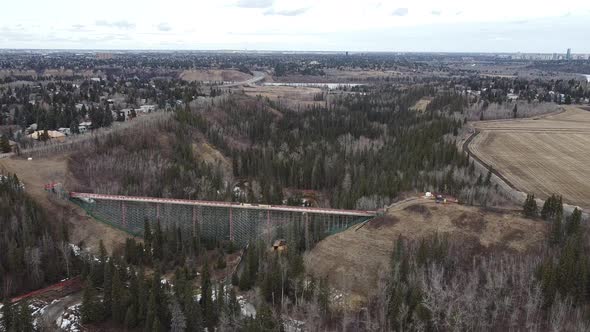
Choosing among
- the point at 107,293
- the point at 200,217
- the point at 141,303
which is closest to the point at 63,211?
the point at 200,217

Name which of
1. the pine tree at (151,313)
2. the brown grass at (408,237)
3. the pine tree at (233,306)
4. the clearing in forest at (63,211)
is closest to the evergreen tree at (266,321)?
the pine tree at (233,306)

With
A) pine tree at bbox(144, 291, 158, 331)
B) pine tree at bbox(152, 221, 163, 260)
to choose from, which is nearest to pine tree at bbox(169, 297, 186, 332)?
pine tree at bbox(144, 291, 158, 331)

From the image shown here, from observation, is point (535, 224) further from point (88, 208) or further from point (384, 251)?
point (88, 208)

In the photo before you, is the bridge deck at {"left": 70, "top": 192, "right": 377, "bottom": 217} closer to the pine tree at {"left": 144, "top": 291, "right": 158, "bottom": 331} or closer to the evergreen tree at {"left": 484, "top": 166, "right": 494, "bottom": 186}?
the pine tree at {"left": 144, "top": 291, "right": 158, "bottom": 331}

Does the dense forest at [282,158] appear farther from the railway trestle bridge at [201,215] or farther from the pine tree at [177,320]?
the pine tree at [177,320]

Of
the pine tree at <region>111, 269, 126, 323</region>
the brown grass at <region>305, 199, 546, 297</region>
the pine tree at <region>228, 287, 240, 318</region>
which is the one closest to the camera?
the pine tree at <region>111, 269, 126, 323</region>

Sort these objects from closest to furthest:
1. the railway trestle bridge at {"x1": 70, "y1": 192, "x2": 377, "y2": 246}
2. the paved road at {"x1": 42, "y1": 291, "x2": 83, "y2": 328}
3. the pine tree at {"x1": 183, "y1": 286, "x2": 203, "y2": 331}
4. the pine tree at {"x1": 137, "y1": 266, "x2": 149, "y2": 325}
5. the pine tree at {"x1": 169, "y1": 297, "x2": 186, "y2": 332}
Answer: the pine tree at {"x1": 169, "y1": 297, "x2": 186, "y2": 332}
the pine tree at {"x1": 183, "y1": 286, "x2": 203, "y2": 331}
the pine tree at {"x1": 137, "y1": 266, "x2": 149, "y2": 325}
the paved road at {"x1": 42, "y1": 291, "x2": 83, "y2": 328}
the railway trestle bridge at {"x1": 70, "y1": 192, "x2": 377, "y2": 246}

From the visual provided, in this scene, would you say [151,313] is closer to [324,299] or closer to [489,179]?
[324,299]
